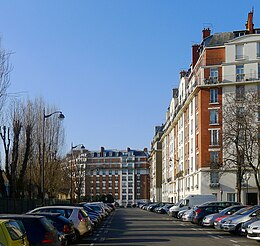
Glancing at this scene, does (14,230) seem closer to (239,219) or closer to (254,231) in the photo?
(254,231)

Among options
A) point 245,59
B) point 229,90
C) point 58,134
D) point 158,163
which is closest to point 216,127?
point 229,90

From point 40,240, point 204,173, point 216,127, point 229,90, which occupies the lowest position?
point 40,240

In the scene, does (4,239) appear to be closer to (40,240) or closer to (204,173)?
(40,240)

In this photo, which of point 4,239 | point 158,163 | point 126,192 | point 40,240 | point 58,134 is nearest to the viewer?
point 4,239

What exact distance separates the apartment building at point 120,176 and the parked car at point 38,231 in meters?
168

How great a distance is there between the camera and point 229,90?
237ft

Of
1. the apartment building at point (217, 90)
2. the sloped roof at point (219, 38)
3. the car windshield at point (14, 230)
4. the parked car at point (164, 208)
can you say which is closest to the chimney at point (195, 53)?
the apartment building at point (217, 90)

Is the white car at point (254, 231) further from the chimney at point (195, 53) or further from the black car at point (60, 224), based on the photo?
the chimney at point (195, 53)

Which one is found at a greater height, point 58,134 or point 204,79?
point 204,79

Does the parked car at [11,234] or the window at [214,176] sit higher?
the window at [214,176]

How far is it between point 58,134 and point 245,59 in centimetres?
2618

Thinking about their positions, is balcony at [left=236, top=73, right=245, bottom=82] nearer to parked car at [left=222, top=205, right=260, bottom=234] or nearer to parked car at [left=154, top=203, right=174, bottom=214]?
parked car at [left=154, top=203, right=174, bottom=214]

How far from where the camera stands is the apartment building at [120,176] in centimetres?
18700

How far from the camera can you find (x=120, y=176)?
189875 mm
